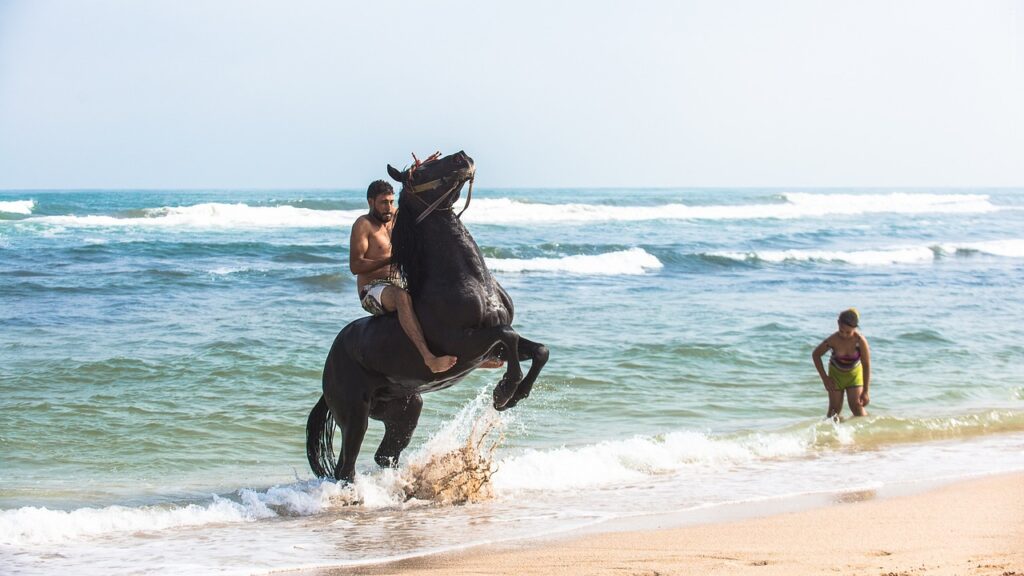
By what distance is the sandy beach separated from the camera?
4.44 metres

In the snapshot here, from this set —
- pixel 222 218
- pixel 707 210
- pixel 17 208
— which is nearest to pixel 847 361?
pixel 222 218

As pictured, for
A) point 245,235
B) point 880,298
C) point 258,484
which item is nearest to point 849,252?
point 880,298

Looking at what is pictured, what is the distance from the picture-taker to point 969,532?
512 cm

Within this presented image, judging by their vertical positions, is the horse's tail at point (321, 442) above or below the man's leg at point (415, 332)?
below

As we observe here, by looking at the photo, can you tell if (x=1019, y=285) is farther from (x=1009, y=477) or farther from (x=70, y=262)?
(x=70, y=262)

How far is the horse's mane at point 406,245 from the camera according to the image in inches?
223

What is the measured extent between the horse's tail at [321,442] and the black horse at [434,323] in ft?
1.36

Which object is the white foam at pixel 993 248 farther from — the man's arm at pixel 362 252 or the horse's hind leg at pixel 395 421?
the man's arm at pixel 362 252

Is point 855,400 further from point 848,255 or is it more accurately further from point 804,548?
point 848,255

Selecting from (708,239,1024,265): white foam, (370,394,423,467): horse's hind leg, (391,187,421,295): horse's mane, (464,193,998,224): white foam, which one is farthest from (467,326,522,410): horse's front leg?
(464,193,998,224): white foam

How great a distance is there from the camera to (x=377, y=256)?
19.6 ft

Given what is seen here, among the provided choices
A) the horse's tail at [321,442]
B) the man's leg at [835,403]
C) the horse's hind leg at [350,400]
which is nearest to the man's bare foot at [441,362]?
the horse's hind leg at [350,400]

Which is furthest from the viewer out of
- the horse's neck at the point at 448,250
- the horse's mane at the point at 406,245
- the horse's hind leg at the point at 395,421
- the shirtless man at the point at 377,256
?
the horse's hind leg at the point at 395,421

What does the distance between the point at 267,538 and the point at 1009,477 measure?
4.53 meters
